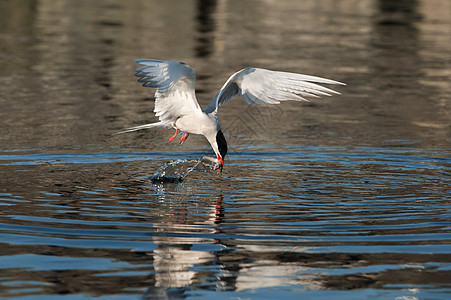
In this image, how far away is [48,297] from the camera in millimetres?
6145

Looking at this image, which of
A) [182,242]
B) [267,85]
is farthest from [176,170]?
[182,242]

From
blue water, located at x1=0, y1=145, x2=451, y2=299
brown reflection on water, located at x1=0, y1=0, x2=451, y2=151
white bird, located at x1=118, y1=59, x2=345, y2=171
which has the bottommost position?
brown reflection on water, located at x1=0, y1=0, x2=451, y2=151

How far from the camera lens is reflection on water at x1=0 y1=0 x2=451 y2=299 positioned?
6.70 meters

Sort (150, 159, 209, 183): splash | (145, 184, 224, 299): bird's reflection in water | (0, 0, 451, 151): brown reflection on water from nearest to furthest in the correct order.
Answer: (145, 184, 224, 299): bird's reflection in water < (150, 159, 209, 183): splash < (0, 0, 451, 151): brown reflection on water

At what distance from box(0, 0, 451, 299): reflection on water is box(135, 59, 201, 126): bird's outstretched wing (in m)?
0.91

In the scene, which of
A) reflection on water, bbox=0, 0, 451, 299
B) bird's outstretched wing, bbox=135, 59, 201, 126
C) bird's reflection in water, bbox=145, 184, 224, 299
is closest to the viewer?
bird's reflection in water, bbox=145, 184, 224, 299

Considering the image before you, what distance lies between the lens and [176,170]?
433 inches

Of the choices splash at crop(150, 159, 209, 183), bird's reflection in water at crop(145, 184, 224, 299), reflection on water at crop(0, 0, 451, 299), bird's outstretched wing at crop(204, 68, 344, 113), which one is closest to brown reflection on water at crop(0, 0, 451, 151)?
reflection on water at crop(0, 0, 451, 299)

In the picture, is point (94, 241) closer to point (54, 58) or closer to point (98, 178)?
point (98, 178)

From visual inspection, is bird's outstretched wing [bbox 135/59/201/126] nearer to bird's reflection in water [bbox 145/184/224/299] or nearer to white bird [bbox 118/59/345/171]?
white bird [bbox 118/59/345/171]

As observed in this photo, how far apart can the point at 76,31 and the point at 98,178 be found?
62.1 feet

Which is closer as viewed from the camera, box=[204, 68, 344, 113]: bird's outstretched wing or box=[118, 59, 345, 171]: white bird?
box=[118, 59, 345, 171]: white bird

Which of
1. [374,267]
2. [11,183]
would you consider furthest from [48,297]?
[11,183]

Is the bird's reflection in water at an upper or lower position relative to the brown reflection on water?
upper
